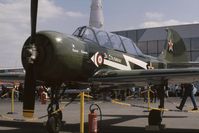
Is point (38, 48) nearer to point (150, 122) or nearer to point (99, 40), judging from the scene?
point (99, 40)

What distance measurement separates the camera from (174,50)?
1441cm

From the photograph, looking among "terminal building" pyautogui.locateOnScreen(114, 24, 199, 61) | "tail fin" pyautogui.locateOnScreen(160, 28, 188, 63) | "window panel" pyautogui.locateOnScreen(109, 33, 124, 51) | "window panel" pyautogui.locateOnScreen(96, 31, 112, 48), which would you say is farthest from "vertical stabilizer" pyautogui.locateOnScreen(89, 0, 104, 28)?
"window panel" pyautogui.locateOnScreen(96, 31, 112, 48)

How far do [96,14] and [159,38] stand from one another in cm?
1210

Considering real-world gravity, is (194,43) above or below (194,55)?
above

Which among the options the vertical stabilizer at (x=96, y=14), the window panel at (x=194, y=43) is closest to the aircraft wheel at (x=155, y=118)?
the vertical stabilizer at (x=96, y=14)

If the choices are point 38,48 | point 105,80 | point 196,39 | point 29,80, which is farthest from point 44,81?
point 196,39

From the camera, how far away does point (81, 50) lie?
9.17m

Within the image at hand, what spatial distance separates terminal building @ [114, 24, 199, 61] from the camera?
53.2 m

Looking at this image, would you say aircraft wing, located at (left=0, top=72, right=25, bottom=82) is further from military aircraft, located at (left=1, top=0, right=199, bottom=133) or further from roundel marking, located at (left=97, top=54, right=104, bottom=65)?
roundel marking, located at (left=97, top=54, right=104, bottom=65)

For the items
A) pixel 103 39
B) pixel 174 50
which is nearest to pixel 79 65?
pixel 103 39

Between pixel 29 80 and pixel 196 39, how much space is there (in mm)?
46935

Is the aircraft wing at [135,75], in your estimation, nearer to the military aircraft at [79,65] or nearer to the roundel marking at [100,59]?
the military aircraft at [79,65]

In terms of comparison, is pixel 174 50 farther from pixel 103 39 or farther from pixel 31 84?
pixel 31 84

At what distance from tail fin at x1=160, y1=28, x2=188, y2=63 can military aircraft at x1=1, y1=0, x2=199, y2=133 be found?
2879 mm
